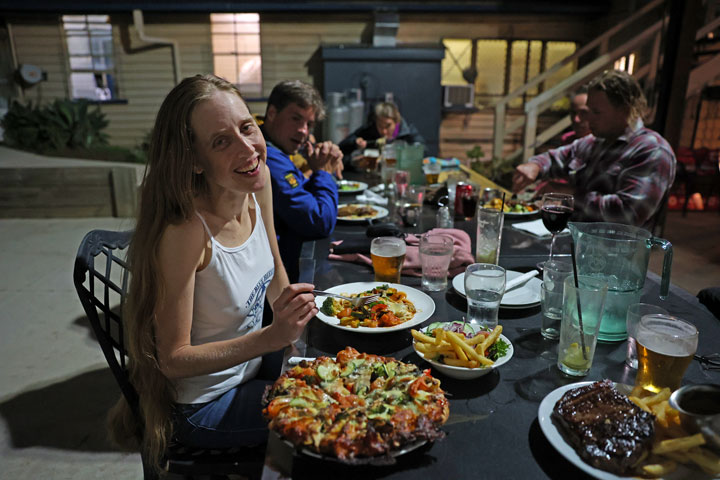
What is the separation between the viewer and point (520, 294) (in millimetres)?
1640

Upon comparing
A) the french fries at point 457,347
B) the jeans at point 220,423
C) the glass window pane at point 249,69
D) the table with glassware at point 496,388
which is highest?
the glass window pane at point 249,69

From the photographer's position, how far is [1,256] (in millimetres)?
5199

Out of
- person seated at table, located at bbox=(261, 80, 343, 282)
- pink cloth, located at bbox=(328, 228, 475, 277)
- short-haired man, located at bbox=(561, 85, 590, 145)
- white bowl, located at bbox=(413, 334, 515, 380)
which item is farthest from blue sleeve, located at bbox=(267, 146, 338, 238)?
short-haired man, located at bbox=(561, 85, 590, 145)

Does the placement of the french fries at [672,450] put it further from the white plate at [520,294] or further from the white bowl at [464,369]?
the white plate at [520,294]

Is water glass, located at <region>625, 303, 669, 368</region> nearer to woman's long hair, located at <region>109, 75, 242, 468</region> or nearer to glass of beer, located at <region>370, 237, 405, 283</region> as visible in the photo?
glass of beer, located at <region>370, 237, 405, 283</region>

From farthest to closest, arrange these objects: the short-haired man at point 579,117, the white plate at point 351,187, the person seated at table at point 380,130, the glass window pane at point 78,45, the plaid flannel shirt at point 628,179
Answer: the glass window pane at point 78,45, the person seated at table at point 380,130, the short-haired man at point 579,117, the white plate at point 351,187, the plaid flannel shirt at point 628,179

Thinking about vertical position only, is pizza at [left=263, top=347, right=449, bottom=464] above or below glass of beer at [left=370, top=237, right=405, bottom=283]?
below

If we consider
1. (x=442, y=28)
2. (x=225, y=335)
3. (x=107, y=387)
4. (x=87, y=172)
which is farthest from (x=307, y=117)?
(x=442, y=28)

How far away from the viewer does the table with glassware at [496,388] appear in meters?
0.90

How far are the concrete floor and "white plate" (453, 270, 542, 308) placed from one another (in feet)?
1.20

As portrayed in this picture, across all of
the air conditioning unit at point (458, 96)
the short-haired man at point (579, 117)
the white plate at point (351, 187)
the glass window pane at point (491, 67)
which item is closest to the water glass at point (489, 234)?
the white plate at point (351, 187)

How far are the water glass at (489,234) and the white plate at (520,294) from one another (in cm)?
17

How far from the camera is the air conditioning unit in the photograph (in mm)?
9641

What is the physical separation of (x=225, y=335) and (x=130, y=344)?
0.26 meters
